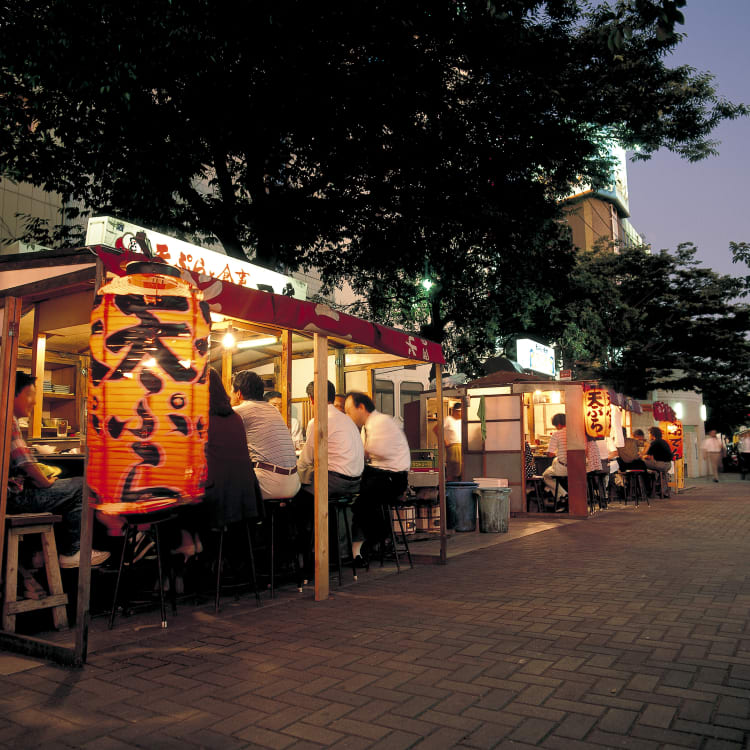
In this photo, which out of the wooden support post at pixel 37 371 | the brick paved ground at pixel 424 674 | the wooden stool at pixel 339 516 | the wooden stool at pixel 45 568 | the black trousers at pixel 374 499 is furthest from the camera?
the wooden support post at pixel 37 371

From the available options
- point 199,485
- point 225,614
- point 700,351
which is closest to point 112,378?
point 199,485

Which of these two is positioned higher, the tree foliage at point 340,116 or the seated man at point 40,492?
the tree foliage at point 340,116

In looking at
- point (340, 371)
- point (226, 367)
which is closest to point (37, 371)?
point (226, 367)

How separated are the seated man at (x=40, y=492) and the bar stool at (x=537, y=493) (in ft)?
34.3

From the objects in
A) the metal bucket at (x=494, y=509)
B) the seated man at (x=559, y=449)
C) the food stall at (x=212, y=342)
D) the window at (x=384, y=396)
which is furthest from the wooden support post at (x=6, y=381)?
the window at (x=384, y=396)

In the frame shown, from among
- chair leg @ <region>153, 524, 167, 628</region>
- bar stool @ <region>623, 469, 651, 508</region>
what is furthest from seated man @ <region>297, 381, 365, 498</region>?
bar stool @ <region>623, 469, 651, 508</region>

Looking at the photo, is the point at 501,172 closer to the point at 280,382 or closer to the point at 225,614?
the point at 280,382

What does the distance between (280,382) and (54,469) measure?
3326mm

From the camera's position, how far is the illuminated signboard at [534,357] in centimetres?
1755

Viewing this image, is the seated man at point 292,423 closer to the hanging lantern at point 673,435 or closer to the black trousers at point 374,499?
the black trousers at point 374,499

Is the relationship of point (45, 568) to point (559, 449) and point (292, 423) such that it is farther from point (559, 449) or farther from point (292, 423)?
point (559, 449)

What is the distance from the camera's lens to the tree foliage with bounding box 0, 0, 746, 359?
31.5 ft

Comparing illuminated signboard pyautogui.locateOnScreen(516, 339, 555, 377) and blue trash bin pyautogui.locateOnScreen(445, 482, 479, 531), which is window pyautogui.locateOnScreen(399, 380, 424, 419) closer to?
illuminated signboard pyautogui.locateOnScreen(516, 339, 555, 377)

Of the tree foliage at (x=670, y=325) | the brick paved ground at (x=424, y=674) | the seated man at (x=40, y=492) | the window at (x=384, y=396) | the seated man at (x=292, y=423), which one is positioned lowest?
the brick paved ground at (x=424, y=674)
